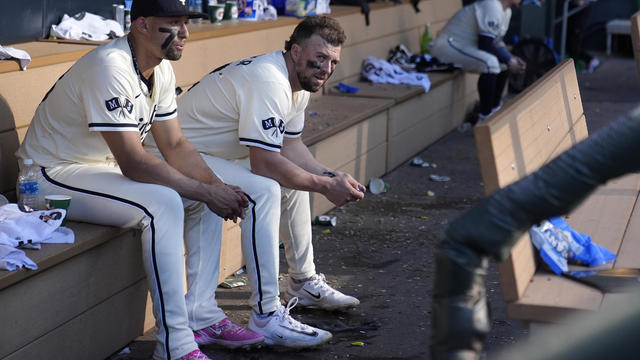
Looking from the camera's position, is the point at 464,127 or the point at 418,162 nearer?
the point at 418,162

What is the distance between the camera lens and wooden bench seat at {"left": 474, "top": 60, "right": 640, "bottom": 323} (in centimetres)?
246

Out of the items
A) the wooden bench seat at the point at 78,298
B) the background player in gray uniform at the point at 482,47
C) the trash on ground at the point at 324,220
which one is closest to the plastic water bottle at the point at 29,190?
the wooden bench seat at the point at 78,298

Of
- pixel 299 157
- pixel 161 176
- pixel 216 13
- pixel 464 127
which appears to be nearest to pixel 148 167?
pixel 161 176

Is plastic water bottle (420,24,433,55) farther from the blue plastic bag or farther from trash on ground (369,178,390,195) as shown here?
the blue plastic bag

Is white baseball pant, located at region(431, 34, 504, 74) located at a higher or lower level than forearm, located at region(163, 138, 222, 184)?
lower

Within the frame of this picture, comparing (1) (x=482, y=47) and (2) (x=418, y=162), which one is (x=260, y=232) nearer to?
(2) (x=418, y=162)

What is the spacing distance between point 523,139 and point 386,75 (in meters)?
5.39

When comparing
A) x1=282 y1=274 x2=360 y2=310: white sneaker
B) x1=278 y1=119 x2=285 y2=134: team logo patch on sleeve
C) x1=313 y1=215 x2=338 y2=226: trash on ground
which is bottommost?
x1=313 y1=215 x2=338 y2=226: trash on ground

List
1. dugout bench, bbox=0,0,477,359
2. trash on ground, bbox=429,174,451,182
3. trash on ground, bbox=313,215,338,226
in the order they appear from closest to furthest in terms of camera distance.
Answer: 1. dugout bench, bbox=0,0,477,359
2. trash on ground, bbox=313,215,338,226
3. trash on ground, bbox=429,174,451,182

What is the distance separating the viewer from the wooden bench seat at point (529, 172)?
2.46 m

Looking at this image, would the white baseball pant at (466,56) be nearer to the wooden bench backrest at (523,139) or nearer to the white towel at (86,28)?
the white towel at (86,28)

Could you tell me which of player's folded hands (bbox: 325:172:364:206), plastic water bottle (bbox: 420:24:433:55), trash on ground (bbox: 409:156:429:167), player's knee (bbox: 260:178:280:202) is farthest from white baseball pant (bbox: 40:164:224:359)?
plastic water bottle (bbox: 420:24:433:55)

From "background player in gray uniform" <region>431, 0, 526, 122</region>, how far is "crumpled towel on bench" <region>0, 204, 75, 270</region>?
19.8 ft

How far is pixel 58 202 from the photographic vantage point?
356 centimetres
